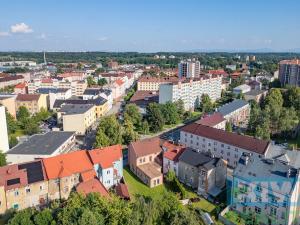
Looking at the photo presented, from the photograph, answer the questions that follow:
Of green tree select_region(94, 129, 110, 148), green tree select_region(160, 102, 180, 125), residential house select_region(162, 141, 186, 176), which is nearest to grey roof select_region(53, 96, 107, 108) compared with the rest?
green tree select_region(160, 102, 180, 125)

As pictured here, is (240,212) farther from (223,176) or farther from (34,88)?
(34,88)

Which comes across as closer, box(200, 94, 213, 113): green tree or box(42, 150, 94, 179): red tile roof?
box(42, 150, 94, 179): red tile roof

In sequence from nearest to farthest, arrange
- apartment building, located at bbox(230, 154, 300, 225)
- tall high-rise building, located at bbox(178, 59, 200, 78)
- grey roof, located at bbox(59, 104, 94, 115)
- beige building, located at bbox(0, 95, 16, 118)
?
apartment building, located at bbox(230, 154, 300, 225), grey roof, located at bbox(59, 104, 94, 115), beige building, located at bbox(0, 95, 16, 118), tall high-rise building, located at bbox(178, 59, 200, 78)

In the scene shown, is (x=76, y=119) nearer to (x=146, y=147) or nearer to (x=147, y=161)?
(x=146, y=147)

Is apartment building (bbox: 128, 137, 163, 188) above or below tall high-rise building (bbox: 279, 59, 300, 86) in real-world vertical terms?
below

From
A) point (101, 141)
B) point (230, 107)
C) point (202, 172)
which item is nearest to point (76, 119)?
point (101, 141)

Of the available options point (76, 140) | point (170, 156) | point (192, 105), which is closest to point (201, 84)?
point (192, 105)

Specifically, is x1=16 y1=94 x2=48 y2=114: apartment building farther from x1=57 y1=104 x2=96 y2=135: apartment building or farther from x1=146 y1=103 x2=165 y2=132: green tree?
x1=146 y1=103 x2=165 y2=132: green tree
